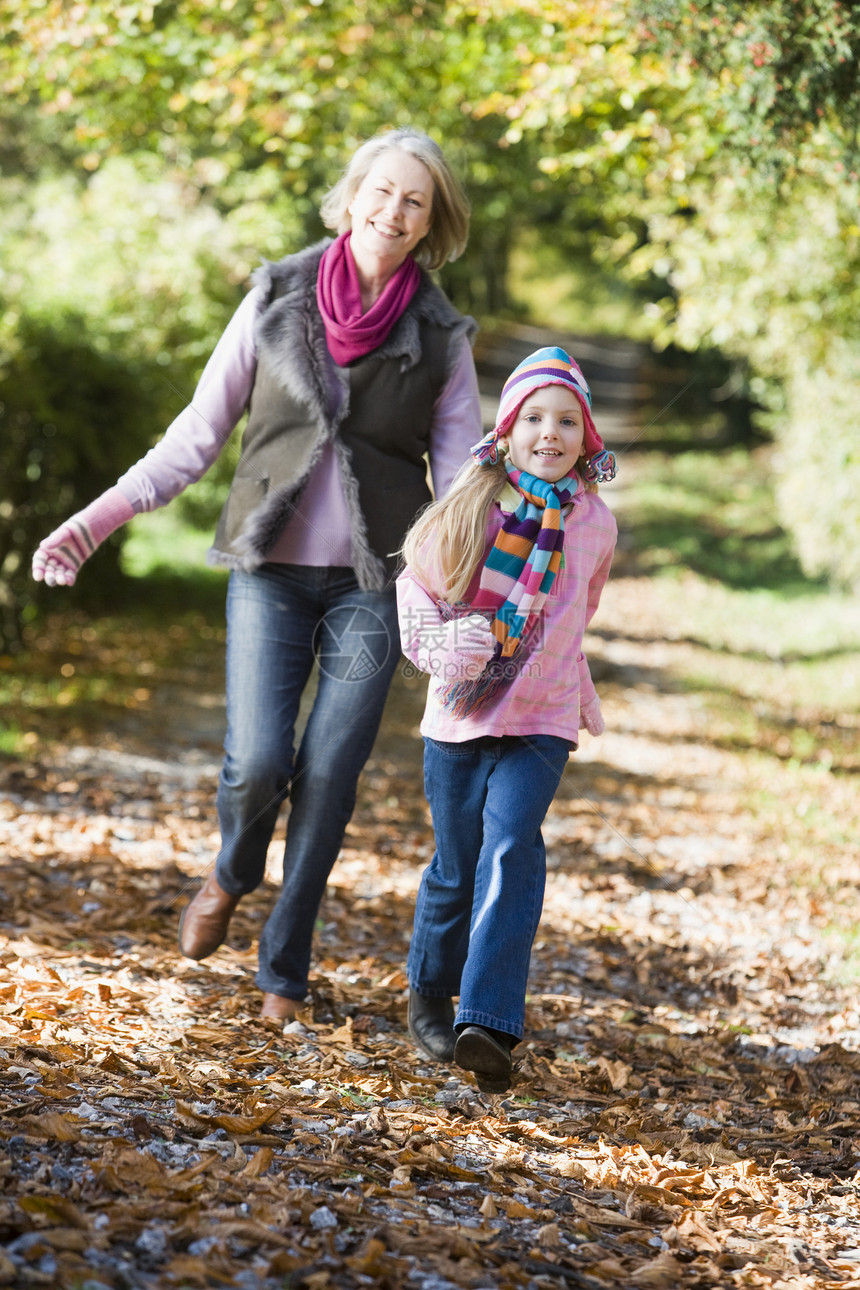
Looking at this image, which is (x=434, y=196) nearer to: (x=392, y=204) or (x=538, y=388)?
(x=392, y=204)

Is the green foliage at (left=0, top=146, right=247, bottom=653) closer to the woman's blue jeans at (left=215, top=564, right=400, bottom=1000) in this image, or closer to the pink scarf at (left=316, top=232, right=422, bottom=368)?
the pink scarf at (left=316, top=232, right=422, bottom=368)

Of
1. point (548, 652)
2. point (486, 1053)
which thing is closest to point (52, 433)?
point (548, 652)

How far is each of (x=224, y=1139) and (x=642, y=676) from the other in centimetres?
878

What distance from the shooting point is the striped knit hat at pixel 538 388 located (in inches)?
121

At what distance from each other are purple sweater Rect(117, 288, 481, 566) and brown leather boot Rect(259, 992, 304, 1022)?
1274 millimetres

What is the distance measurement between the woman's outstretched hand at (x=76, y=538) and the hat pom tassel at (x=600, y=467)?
1.27m

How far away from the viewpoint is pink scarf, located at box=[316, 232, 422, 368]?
3391 millimetres

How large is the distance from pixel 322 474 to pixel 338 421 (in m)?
0.15

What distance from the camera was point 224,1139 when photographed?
2.68 m

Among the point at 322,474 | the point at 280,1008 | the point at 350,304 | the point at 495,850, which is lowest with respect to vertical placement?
the point at 280,1008

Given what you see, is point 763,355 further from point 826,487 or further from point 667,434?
point 667,434

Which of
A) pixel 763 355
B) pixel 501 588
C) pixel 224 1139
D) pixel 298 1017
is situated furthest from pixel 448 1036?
pixel 763 355

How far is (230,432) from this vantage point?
3.49 m

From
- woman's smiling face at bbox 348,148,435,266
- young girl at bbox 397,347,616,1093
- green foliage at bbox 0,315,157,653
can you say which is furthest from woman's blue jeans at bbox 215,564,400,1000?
green foliage at bbox 0,315,157,653
